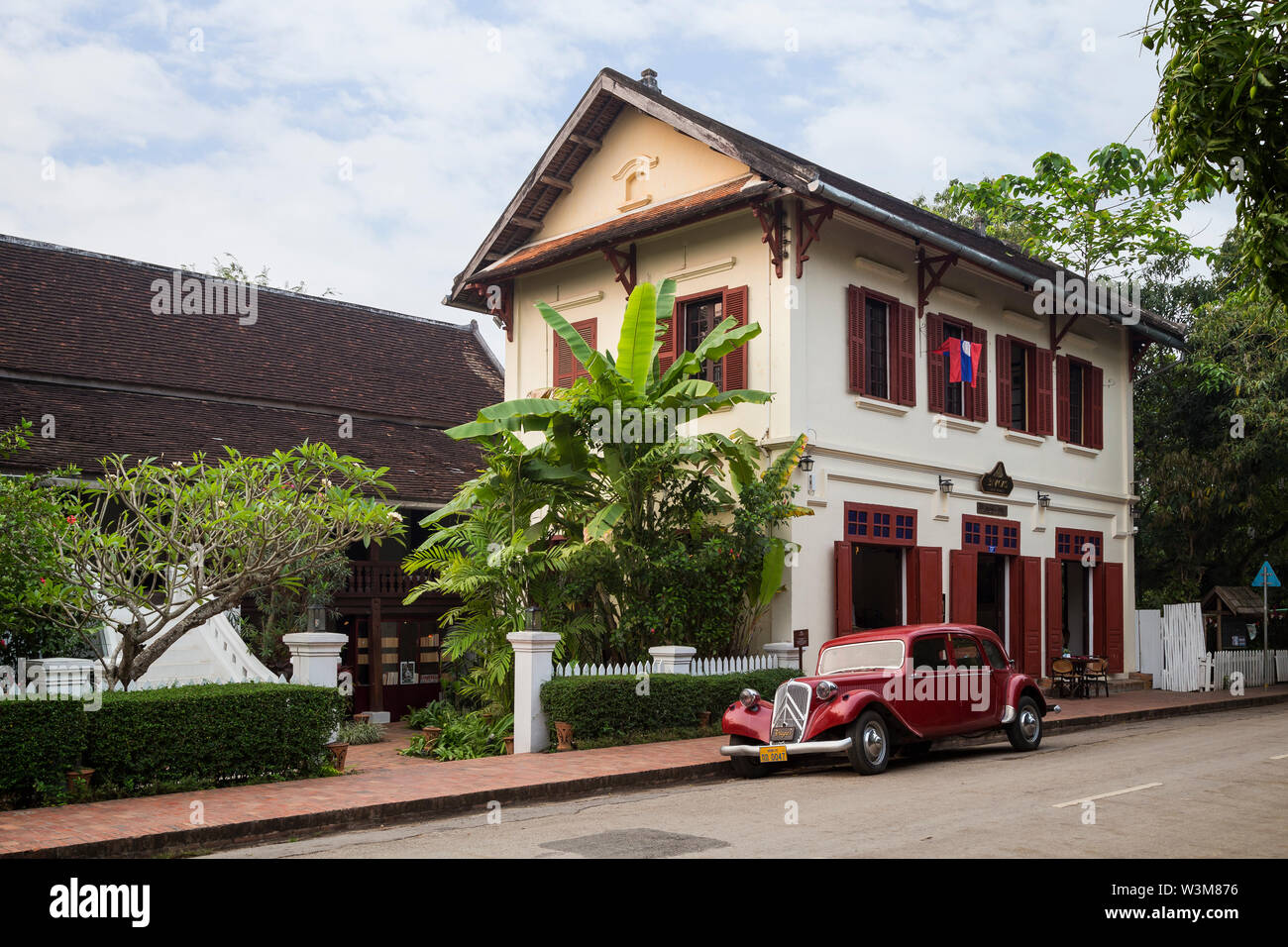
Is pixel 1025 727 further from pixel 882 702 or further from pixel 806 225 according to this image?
pixel 806 225

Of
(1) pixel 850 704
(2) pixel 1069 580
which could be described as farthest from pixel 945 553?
(1) pixel 850 704

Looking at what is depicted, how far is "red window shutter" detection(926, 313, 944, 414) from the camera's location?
800 inches

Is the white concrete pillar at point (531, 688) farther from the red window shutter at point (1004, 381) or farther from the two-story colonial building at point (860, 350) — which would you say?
the red window shutter at point (1004, 381)

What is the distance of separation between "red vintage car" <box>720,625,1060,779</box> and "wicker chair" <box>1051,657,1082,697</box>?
7.21 metres

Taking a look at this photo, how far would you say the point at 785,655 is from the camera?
1712 cm

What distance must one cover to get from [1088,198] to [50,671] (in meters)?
24.3

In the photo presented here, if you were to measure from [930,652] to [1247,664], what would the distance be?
1657 cm

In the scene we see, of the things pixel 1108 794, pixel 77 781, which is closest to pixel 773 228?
pixel 1108 794

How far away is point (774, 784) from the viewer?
12.3m

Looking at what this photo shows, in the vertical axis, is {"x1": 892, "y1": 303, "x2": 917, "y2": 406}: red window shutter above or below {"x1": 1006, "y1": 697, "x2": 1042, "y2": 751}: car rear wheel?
above

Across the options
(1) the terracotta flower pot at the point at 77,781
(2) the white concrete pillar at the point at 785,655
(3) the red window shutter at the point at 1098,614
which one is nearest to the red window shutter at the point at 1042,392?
(3) the red window shutter at the point at 1098,614

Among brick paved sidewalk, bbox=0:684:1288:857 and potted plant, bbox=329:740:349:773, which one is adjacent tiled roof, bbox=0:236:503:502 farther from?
brick paved sidewalk, bbox=0:684:1288:857

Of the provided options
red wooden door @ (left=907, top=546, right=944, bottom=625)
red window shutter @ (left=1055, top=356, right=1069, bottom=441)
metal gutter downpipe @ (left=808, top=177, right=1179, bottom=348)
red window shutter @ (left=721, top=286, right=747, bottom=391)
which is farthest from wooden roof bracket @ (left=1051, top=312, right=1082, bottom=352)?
red window shutter @ (left=721, top=286, right=747, bottom=391)

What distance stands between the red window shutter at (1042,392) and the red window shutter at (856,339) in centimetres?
542
